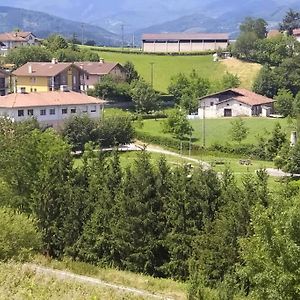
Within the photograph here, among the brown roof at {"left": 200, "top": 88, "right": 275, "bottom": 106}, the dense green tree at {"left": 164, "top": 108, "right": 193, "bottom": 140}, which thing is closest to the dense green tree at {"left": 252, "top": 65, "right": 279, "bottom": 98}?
the brown roof at {"left": 200, "top": 88, "right": 275, "bottom": 106}

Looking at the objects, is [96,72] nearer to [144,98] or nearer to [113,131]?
[144,98]

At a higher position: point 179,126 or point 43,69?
point 43,69

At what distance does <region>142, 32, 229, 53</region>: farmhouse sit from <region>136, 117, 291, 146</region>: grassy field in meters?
41.6

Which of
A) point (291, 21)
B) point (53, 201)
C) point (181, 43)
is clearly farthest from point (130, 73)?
point (53, 201)

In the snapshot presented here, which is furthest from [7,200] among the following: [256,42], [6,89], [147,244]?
[256,42]

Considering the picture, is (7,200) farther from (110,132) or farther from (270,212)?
(110,132)

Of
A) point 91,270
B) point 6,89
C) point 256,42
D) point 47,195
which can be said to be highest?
point 256,42

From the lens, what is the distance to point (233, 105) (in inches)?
2319

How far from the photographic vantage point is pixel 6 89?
5950 cm

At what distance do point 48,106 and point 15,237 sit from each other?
3032cm

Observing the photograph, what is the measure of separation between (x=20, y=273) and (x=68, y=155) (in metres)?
12.1

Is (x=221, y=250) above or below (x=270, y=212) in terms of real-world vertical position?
below

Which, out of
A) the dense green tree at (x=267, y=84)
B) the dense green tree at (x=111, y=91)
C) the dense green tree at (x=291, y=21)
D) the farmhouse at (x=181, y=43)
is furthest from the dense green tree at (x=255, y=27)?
the dense green tree at (x=111, y=91)

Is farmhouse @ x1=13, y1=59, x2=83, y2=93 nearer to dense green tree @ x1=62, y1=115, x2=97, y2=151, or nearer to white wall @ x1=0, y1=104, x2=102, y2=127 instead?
white wall @ x1=0, y1=104, x2=102, y2=127
